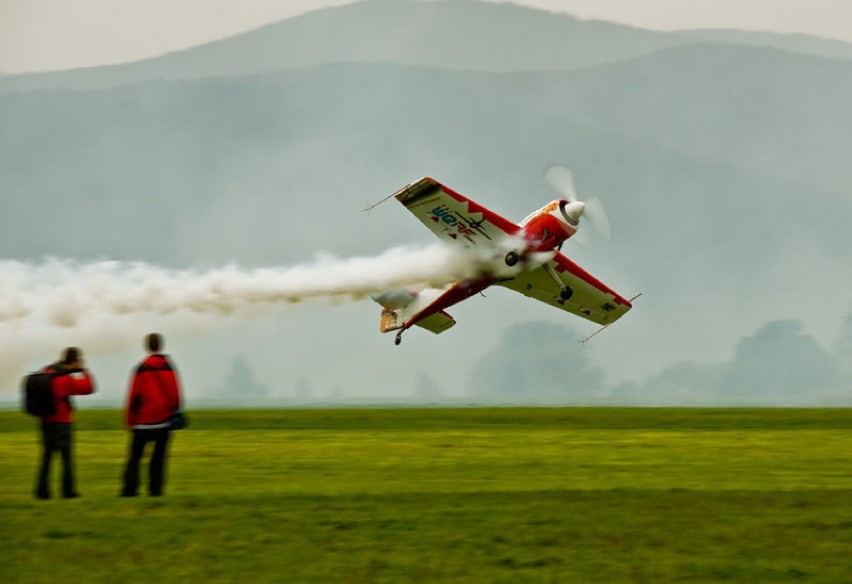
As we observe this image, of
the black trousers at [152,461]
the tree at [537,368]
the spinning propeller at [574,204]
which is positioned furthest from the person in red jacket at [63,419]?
the tree at [537,368]

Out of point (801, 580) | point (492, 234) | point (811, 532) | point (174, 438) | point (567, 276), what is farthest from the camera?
point (567, 276)

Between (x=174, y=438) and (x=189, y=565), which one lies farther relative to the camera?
(x=174, y=438)

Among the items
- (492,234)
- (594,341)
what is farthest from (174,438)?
(594,341)

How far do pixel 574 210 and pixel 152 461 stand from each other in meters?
23.1

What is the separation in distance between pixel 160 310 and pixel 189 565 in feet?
93.8

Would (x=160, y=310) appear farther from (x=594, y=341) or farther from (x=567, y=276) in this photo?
(x=594, y=341)

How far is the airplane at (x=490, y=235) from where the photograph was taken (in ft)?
119

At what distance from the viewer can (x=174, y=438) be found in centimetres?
2812

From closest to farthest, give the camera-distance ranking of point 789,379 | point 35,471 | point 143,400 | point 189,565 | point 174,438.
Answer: point 189,565
point 143,400
point 35,471
point 174,438
point 789,379

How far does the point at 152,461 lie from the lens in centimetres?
1468

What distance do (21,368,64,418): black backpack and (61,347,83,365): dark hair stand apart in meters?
0.29

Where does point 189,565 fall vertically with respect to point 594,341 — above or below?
below

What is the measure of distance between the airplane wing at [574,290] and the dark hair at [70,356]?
26072 millimetres

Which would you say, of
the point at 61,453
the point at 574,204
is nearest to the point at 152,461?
the point at 61,453
